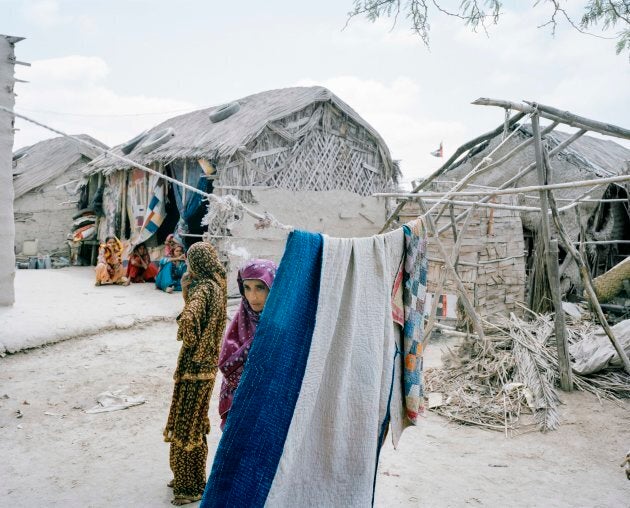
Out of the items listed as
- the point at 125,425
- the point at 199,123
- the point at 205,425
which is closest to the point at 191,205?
the point at 199,123

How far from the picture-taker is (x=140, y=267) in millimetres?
10672

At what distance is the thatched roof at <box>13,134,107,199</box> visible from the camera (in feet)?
44.3

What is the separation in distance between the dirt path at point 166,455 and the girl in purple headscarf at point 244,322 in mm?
918

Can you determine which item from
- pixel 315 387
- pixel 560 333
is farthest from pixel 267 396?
pixel 560 333

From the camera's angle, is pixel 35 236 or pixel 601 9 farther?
pixel 35 236

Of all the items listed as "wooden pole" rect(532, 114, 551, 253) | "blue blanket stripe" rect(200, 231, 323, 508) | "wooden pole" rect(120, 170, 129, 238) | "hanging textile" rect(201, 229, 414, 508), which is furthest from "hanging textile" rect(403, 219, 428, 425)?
"wooden pole" rect(120, 170, 129, 238)

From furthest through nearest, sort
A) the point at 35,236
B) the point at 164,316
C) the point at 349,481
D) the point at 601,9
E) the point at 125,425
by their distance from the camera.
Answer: the point at 35,236
the point at 164,316
the point at 601,9
the point at 125,425
the point at 349,481

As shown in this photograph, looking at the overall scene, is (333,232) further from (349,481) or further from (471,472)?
(349,481)

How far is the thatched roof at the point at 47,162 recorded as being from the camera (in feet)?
44.3

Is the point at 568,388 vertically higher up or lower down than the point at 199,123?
lower down

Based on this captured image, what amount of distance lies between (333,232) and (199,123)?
160 inches

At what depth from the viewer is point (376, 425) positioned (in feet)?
5.55

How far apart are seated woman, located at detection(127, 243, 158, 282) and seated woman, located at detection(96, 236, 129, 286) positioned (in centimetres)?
39

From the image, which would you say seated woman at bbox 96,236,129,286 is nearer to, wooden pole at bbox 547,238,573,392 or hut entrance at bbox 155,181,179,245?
hut entrance at bbox 155,181,179,245
